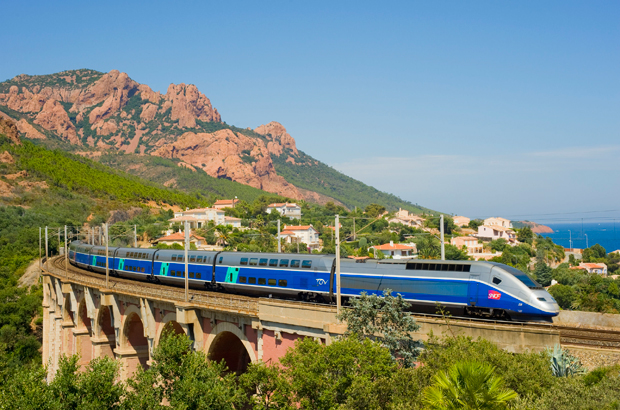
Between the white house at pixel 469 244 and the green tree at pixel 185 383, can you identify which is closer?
the green tree at pixel 185 383

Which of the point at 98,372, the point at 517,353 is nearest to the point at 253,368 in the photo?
the point at 98,372

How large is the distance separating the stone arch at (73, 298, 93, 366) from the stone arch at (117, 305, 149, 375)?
1099cm

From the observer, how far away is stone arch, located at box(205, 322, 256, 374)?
2734cm

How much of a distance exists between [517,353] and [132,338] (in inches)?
1253

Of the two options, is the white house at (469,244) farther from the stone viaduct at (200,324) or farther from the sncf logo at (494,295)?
the sncf logo at (494,295)

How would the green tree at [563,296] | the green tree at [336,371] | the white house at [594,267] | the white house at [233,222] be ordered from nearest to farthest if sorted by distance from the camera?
the green tree at [336,371] → the green tree at [563,296] → the white house at [594,267] → the white house at [233,222]

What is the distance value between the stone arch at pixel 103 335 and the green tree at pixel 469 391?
3884 centimetres

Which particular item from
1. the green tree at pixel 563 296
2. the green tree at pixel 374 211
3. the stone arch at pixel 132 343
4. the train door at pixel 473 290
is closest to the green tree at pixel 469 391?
the train door at pixel 473 290

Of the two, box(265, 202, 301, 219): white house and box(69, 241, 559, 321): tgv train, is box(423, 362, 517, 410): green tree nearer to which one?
box(69, 241, 559, 321): tgv train

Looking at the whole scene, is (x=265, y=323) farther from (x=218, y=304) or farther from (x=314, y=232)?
(x=314, y=232)

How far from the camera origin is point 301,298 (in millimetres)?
27734

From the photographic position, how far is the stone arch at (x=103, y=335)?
147 ft

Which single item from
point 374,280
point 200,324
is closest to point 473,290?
point 374,280

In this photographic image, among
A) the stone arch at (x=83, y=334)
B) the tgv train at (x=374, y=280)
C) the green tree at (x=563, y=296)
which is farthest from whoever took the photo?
the green tree at (x=563, y=296)
